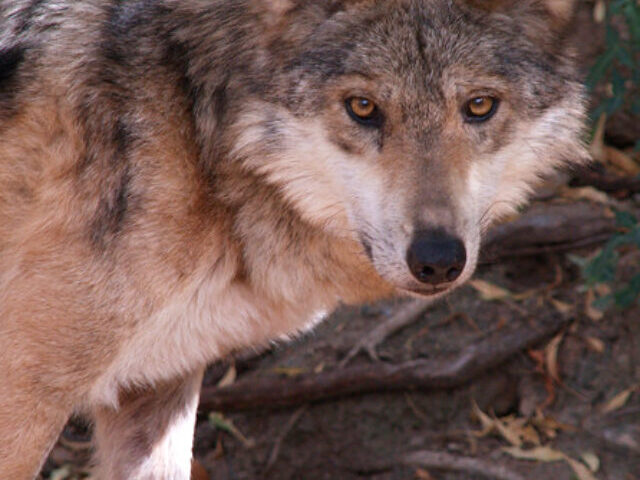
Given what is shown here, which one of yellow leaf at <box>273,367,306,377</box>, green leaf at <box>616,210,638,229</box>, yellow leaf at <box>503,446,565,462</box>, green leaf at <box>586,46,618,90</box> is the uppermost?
green leaf at <box>586,46,618,90</box>

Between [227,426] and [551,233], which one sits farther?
[551,233]

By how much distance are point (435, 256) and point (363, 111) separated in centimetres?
50

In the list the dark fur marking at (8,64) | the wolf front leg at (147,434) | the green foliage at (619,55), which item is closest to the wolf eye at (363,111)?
the dark fur marking at (8,64)

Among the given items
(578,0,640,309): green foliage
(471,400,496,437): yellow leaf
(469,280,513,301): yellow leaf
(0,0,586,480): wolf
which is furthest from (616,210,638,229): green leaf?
(0,0,586,480): wolf

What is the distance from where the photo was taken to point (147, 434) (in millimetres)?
3617

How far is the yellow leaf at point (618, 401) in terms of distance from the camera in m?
4.59

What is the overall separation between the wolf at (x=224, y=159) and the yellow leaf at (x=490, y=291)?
73.5 inches

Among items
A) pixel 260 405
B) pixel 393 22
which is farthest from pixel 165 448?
pixel 393 22

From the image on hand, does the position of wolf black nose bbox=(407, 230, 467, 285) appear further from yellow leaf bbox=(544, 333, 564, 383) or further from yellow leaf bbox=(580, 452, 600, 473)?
yellow leaf bbox=(544, 333, 564, 383)

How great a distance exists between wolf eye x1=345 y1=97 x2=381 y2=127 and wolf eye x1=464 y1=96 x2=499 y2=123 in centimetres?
27

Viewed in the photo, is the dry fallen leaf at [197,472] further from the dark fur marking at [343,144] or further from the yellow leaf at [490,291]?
the dark fur marking at [343,144]

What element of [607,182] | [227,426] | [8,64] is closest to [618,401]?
[607,182]

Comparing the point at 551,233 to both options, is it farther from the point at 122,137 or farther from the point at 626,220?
the point at 122,137

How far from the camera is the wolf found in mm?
2838
